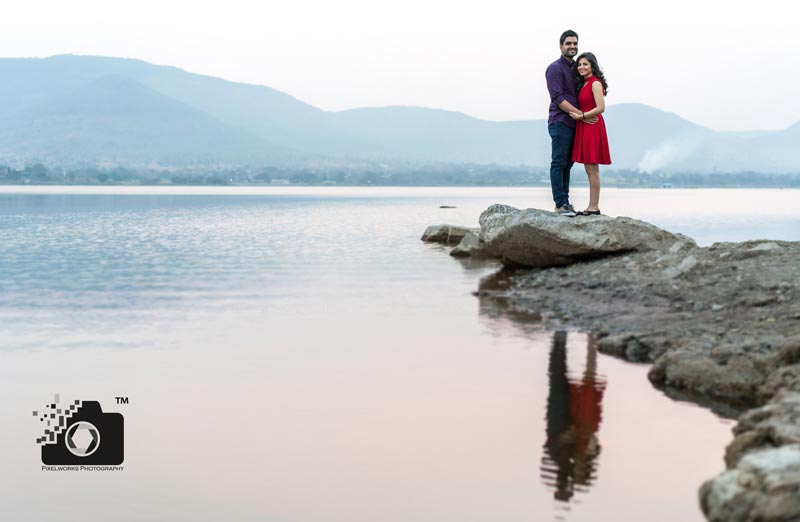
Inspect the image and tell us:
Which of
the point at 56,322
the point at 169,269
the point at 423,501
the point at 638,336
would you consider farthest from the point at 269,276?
the point at 423,501

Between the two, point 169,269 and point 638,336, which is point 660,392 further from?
point 169,269

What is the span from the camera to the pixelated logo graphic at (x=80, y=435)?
264 inches

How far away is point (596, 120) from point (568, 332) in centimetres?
506

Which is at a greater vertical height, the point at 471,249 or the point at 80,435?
the point at 471,249

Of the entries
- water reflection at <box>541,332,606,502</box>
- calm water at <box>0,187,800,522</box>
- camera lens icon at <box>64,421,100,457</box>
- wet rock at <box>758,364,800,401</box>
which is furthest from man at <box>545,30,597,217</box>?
camera lens icon at <box>64,421,100,457</box>

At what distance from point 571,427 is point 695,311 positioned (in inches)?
191

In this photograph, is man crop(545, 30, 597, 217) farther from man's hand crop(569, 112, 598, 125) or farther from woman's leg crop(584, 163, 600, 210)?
woman's leg crop(584, 163, 600, 210)

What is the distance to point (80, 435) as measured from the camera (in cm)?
724

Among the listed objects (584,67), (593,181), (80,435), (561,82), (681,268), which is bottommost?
(80,435)

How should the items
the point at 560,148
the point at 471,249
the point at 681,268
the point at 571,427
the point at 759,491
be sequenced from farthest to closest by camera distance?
the point at 471,249
the point at 560,148
the point at 681,268
the point at 571,427
the point at 759,491

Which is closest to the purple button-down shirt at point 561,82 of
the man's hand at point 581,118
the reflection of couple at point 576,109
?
the reflection of couple at point 576,109

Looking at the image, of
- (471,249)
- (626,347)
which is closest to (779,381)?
(626,347)

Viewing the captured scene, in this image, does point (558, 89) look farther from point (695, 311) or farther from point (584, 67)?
point (695, 311)

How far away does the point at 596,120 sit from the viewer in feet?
50.5
